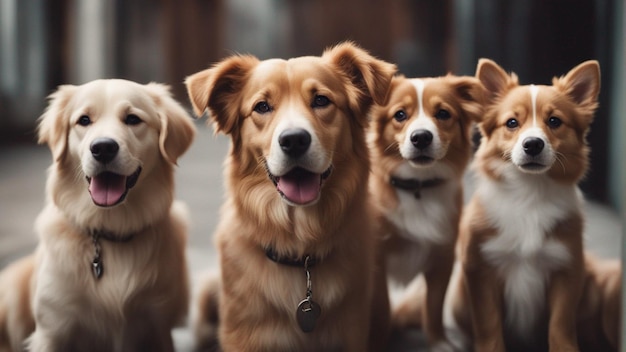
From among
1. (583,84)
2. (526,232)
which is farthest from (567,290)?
(583,84)

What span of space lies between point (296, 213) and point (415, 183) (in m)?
0.49

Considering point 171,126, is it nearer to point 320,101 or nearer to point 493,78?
point 320,101

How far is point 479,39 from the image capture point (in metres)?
2.07

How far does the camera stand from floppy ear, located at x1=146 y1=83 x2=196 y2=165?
1780mm

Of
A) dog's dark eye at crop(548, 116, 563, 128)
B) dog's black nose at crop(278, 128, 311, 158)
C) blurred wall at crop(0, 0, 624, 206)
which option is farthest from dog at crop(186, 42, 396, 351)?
dog's dark eye at crop(548, 116, 563, 128)

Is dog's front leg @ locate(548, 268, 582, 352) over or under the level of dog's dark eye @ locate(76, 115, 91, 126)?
under

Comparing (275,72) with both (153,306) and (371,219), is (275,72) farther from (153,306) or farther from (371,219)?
(153,306)

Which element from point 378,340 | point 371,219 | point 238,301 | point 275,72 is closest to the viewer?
point 275,72

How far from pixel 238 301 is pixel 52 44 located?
3.85 ft

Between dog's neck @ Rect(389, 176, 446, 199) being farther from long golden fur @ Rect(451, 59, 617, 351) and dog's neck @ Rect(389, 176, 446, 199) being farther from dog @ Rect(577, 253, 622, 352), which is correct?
dog @ Rect(577, 253, 622, 352)

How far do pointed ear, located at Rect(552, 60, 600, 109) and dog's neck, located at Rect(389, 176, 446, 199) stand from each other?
48cm

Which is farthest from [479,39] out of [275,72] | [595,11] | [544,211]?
[275,72]

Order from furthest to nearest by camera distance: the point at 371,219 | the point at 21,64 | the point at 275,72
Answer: the point at 21,64, the point at 371,219, the point at 275,72

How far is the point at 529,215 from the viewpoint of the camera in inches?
72.4
